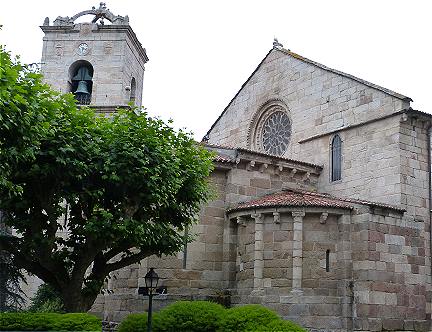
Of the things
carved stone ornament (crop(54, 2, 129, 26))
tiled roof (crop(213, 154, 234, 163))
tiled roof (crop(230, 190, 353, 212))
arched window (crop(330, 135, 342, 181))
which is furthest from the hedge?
carved stone ornament (crop(54, 2, 129, 26))

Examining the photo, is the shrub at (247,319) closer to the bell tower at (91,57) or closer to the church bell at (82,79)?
the bell tower at (91,57)

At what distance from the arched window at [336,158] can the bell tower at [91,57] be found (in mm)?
10081

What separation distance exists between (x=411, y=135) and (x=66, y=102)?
13449 millimetres

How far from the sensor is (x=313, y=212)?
68.2ft

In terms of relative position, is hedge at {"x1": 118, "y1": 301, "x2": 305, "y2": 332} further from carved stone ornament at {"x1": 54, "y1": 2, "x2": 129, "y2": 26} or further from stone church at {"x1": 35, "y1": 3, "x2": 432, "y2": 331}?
carved stone ornament at {"x1": 54, "y1": 2, "x2": 129, "y2": 26}

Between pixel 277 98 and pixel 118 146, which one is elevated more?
pixel 277 98

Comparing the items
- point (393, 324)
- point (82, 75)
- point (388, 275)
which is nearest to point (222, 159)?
point (388, 275)

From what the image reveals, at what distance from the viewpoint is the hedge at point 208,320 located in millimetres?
18167

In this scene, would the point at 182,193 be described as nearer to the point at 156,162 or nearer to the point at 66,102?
the point at 156,162

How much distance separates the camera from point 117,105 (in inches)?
1126

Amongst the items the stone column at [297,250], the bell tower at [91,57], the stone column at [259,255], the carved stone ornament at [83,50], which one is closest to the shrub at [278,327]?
the stone column at [297,250]

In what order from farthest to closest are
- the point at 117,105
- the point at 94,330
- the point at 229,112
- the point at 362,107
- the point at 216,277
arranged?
the point at 229,112 < the point at 117,105 < the point at 362,107 < the point at 216,277 < the point at 94,330

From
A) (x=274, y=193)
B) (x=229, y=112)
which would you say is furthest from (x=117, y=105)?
(x=274, y=193)

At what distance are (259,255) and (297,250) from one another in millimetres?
1423
